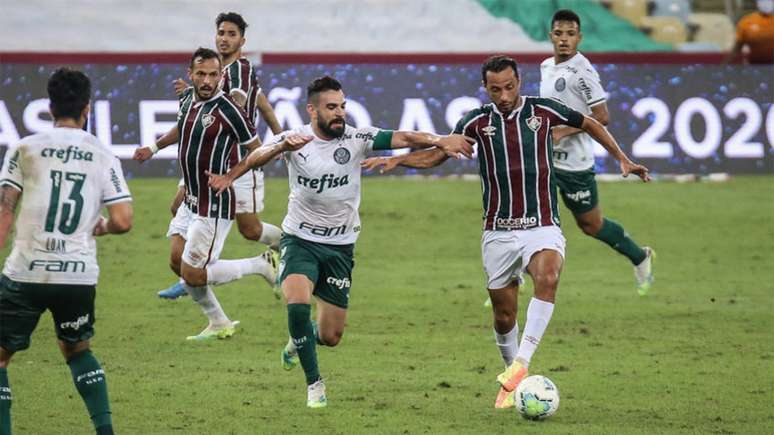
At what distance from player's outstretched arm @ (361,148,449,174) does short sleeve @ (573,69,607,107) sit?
3.72 metres

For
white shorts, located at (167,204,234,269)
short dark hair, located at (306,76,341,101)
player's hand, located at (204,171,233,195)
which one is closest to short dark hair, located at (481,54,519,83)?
short dark hair, located at (306,76,341,101)

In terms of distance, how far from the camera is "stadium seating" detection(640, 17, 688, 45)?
27.9m

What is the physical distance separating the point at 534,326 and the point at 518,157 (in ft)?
3.99

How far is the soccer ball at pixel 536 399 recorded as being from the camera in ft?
30.8

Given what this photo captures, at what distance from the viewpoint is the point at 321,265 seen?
34.4 ft

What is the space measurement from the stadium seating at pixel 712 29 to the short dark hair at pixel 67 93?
21544mm

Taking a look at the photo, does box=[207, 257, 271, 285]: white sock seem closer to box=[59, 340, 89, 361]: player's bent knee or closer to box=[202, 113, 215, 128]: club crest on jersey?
box=[202, 113, 215, 128]: club crest on jersey

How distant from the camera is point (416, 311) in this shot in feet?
47.9

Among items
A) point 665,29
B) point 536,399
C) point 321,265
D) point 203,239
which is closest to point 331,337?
point 321,265

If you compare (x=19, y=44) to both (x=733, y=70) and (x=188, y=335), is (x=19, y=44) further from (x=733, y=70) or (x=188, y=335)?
(x=188, y=335)

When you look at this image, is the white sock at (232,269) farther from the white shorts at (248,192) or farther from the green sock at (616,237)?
the green sock at (616,237)

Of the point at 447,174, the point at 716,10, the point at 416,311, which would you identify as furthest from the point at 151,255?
the point at 716,10

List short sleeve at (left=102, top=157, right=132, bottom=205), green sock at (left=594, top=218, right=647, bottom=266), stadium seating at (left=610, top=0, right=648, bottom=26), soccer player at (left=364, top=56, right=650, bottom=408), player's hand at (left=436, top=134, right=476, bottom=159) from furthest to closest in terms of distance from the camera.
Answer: stadium seating at (left=610, top=0, right=648, bottom=26) < green sock at (left=594, top=218, right=647, bottom=266) < soccer player at (left=364, top=56, right=650, bottom=408) < player's hand at (left=436, top=134, right=476, bottom=159) < short sleeve at (left=102, top=157, right=132, bottom=205)

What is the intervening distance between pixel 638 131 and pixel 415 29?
258 inches
